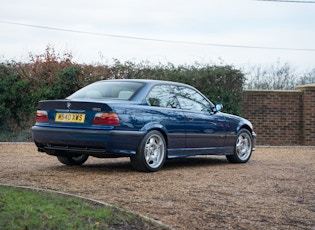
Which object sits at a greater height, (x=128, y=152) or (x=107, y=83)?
(x=107, y=83)

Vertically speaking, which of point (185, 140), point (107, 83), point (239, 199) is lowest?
point (239, 199)

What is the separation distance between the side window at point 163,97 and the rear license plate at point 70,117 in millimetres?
1211

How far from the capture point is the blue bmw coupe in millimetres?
8461

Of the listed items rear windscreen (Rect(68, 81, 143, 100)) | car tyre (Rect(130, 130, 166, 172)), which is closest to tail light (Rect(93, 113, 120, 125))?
car tyre (Rect(130, 130, 166, 172))

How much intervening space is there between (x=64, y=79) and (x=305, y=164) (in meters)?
7.90

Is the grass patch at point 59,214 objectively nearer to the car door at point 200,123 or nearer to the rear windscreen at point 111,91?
the rear windscreen at point 111,91

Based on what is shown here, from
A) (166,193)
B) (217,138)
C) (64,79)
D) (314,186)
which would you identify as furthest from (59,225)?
(64,79)

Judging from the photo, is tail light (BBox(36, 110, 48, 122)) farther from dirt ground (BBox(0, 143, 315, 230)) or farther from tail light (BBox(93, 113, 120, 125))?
tail light (BBox(93, 113, 120, 125))

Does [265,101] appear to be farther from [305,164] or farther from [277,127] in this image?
[305,164]

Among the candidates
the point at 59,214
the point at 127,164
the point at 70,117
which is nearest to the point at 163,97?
the point at 127,164

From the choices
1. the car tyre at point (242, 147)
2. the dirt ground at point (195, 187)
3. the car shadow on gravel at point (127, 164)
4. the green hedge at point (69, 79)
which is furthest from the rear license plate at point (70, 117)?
the green hedge at point (69, 79)

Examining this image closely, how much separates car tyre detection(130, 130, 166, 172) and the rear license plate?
0.97m

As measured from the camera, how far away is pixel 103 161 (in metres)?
11.1

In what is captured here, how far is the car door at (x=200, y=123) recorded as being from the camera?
9.98 metres
